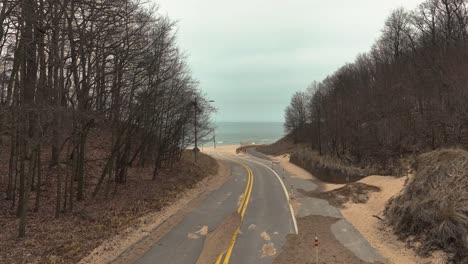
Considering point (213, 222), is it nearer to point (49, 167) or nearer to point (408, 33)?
point (49, 167)

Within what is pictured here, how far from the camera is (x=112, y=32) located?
52.6ft

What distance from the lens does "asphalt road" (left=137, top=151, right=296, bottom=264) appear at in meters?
11.0

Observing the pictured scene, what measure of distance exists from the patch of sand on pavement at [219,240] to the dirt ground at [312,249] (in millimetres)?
1886

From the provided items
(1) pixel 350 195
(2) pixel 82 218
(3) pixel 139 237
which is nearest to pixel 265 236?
(3) pixel 139 237

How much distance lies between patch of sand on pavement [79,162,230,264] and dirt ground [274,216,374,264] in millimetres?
4475

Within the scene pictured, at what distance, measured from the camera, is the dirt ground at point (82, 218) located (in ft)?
37.6

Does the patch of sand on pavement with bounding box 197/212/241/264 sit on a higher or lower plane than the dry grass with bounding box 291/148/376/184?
lower

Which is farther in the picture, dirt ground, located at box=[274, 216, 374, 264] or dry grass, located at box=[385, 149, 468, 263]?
dry grass, located at box=[385, 149, 468, 263]

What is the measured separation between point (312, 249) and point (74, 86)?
1353 centimetres

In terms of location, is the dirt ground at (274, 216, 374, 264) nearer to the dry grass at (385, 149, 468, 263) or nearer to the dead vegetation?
the dry grass at (385, 149, 468, 263)

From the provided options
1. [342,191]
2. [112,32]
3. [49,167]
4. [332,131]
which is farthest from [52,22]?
[332,131]

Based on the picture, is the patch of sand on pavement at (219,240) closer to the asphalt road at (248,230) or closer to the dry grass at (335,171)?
the asphalt road at (248,230)

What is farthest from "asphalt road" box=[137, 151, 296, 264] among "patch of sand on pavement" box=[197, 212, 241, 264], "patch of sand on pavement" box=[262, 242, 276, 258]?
"patch of sand on pavement" box=[197, 212, 241, 264]

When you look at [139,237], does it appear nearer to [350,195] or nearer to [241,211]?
[241,211]
